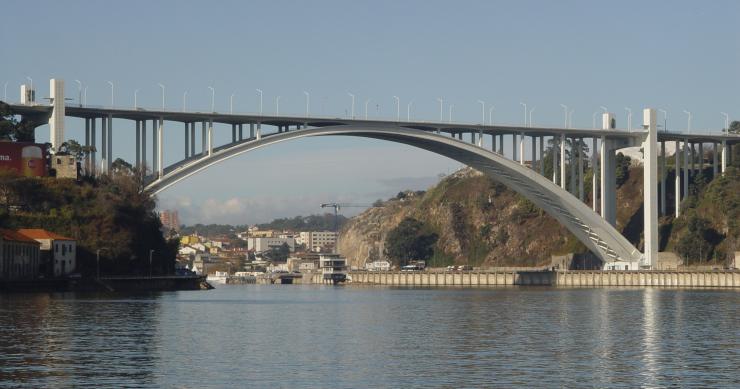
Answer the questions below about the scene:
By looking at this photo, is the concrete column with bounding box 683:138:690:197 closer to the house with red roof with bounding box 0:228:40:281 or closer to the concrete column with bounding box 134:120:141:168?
the concrete column with bounding box 134:120:141:168

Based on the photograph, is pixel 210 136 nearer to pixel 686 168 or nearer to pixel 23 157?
pixel 23 157

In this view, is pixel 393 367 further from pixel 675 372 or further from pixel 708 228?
pixel 708 228

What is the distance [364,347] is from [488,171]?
75257mm

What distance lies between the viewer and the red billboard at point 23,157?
112812mm

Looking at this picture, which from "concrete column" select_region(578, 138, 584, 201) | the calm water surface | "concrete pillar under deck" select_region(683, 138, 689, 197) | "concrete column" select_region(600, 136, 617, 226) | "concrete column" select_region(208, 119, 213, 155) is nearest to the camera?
the calm water surface

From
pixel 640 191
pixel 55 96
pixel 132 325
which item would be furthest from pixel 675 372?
pixel 640 191

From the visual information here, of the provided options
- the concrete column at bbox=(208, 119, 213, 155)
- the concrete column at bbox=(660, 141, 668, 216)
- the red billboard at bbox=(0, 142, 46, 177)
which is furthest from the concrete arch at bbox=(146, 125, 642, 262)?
the red billboard at bbox=(0, 142, 46, 177)

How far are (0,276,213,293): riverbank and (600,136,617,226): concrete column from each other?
130ft

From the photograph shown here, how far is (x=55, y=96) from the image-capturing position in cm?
10456

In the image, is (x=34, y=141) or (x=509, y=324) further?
(x=34, y=141)

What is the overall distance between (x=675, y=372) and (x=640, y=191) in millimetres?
116941

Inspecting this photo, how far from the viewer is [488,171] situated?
403 ft

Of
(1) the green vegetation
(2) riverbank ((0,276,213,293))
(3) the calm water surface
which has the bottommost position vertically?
(3) the calm water surface

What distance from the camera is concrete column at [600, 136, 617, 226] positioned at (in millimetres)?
126438
